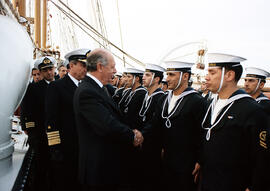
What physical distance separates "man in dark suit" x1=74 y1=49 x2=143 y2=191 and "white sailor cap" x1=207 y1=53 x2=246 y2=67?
950 mm

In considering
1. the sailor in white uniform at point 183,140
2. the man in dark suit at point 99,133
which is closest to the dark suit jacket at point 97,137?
the man in dark suit at point 99,133

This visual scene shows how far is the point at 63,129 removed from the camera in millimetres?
2492

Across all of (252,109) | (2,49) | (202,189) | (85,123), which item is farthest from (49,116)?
(252,109)

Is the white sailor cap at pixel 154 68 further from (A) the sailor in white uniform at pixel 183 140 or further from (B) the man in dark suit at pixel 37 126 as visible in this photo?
(B) the man in dark suit at pixel 37 126

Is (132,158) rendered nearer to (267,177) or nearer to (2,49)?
(267,177)

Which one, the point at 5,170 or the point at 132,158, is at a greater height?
the point at 5,170

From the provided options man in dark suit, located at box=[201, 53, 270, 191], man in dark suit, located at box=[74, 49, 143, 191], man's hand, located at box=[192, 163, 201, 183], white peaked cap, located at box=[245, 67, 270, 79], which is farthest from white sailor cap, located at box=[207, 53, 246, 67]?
white peaked cap, located at box=[245, 67, 270, 79]

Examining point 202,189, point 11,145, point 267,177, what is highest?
point 11,145

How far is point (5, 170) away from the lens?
71.7 inches

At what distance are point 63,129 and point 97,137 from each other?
2.17 ft

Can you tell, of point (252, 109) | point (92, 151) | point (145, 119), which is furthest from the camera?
point (145, 119)

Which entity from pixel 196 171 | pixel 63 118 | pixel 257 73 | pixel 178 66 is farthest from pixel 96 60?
pixel 257 73

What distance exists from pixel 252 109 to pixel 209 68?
0.58 meters

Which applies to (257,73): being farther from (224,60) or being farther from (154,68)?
(224,60)
